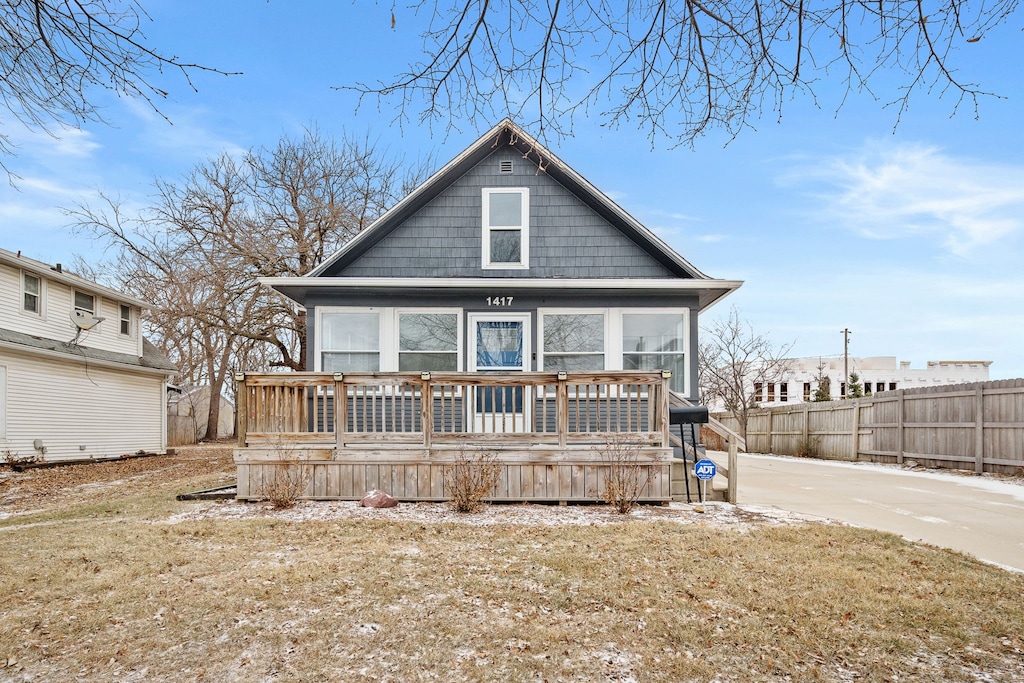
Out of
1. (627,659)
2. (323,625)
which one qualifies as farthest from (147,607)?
(627,659)

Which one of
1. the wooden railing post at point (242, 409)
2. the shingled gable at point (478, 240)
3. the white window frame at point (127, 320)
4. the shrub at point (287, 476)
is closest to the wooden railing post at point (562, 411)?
the shrub at point (287, 476)

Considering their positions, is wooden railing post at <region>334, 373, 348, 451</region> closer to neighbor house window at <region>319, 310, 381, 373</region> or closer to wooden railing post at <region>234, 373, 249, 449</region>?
wooden railing post at <region>234, 373, 249, 449</region>

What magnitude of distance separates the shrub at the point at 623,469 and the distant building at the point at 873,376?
42.5 metres

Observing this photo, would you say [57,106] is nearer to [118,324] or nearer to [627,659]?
[627,659]

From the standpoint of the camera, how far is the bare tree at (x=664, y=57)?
342cm

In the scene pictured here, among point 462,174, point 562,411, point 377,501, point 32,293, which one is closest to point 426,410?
point 377,501

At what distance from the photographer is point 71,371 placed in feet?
53.1

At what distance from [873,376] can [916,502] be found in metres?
47.2

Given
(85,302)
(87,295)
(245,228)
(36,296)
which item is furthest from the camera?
(245,228)

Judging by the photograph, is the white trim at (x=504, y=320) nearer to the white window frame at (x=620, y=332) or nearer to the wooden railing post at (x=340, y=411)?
the white window frame at (x=620, y=332)

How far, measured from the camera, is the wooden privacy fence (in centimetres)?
1176

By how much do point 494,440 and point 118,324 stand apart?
15.6 metres

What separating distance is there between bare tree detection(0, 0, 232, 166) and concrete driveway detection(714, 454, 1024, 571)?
23.4 feet

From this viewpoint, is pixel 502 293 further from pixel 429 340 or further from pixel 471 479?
pixel 471 479
